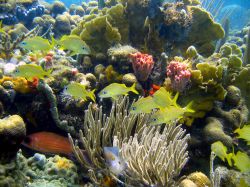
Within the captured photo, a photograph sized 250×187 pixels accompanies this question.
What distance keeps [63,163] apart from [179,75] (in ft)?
8.35

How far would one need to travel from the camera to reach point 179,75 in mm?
4988

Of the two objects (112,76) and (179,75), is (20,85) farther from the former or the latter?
(179,75)

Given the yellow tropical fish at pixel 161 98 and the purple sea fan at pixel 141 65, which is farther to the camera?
the purple sea fan at pixel 141 65

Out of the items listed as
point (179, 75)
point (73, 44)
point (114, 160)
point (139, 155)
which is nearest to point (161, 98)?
point (139, 155)

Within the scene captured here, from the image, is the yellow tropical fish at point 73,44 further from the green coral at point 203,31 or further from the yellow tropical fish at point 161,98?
the green coral at point 203,31

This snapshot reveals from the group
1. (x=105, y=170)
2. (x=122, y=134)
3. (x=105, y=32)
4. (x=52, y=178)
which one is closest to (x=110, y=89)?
(x=122, y=134)

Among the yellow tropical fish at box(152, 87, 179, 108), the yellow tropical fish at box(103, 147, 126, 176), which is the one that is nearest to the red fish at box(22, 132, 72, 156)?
the yellow tropical fish at box(103, 147, 126, 176)

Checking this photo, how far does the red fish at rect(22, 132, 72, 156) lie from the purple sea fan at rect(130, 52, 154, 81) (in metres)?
1.95

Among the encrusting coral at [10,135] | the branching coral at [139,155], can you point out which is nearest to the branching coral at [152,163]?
the branching coral at [139,155]

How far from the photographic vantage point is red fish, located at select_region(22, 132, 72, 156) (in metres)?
3.96

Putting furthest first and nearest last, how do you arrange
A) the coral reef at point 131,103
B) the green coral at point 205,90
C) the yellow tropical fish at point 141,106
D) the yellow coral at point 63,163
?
1. the green coral at point 205,90
2. the yellow coral at point 63,163
3. the yellow tropical fish at point 141,106
4. the coral reef at point 131,103

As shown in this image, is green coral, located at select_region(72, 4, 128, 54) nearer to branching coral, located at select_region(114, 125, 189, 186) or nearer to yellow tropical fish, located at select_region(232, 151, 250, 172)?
branching coral, located at select_region(114, 125, 189, 186)

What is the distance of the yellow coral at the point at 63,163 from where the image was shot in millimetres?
4035

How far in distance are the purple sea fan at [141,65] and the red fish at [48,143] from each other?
6.41 ft
